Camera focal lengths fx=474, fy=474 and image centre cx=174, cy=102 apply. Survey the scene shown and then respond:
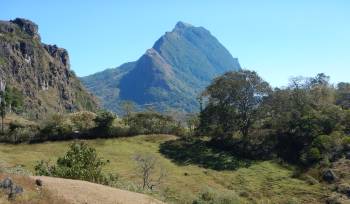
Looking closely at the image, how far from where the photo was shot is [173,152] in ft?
298

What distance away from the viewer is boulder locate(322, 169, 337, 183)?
72375 mm

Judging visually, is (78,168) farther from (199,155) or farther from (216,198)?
(199,155)

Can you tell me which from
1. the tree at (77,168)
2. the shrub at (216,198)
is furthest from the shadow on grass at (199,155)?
the tree at (77,168)

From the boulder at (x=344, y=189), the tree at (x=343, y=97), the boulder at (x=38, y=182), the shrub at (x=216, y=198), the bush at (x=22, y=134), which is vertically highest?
the tree at (x=343, y=97)

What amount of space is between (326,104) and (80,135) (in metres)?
53.2

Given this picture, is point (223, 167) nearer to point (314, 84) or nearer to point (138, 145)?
point (138, 145)

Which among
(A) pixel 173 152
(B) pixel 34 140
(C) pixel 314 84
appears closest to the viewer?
(A) pixel 173 152

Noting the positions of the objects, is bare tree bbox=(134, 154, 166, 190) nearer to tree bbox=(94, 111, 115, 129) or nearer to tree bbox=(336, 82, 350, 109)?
tree bbox=(94, 111, 115, 129)

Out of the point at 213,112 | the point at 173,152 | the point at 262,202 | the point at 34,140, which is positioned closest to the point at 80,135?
the point at 34,140

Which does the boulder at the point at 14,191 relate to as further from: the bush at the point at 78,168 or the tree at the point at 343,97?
the tree at the point at 343,97

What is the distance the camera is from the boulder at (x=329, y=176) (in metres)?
72.4

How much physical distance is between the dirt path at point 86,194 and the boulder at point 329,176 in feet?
153

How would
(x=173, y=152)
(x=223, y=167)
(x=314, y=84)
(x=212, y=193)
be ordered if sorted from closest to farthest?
(x=212, y=193)
(x=223, y=167)
(x=173, y=152)
(x=314, y=84)

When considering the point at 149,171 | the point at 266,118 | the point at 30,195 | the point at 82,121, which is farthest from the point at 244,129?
the point at 30,195
